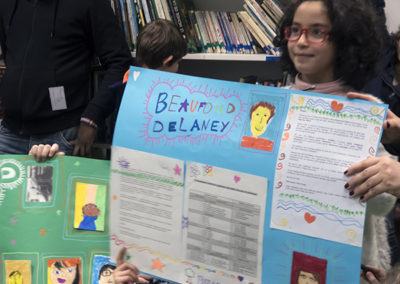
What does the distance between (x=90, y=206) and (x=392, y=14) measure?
1639 millimetres

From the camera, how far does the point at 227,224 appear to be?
90 cm

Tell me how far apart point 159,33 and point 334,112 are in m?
0.99

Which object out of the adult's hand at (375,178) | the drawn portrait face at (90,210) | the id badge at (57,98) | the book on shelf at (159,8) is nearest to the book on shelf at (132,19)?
the book on shelf at (159,8)

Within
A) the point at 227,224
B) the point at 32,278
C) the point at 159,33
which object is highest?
the point at 159,33

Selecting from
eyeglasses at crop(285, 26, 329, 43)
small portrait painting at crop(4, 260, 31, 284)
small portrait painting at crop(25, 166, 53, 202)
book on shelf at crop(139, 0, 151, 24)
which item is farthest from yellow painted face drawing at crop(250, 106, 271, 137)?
book on shelf at crop(139, 0, 151, 24)

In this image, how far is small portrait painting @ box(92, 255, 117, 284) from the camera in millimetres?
1107

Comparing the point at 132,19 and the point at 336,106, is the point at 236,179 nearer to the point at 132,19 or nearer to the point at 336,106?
the point at 336,106

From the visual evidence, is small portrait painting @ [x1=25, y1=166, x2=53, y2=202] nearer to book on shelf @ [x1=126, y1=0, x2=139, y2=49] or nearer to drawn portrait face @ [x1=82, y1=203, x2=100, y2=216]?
drawn portrait face @ [x1=82, y1=203, x2=100, y2=216]

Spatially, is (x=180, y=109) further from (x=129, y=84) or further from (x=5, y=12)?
(x=5, y=12)

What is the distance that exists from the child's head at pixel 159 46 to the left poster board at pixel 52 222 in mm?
648

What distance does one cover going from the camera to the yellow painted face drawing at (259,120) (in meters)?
0.88

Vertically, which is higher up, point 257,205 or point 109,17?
point 109,17

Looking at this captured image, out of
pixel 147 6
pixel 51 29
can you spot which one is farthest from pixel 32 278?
pixel 147 6

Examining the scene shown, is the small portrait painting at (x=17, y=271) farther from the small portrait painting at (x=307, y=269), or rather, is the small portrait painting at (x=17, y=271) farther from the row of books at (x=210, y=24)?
the row of books at (x=210, y=24)
